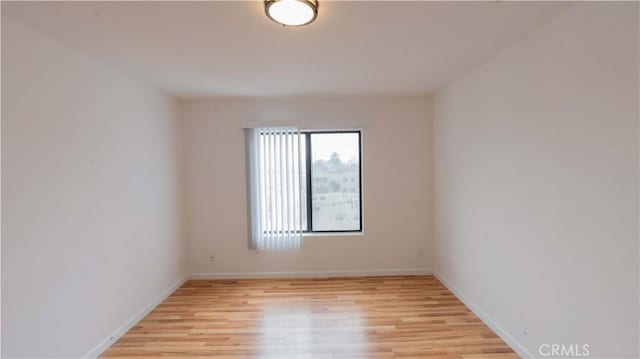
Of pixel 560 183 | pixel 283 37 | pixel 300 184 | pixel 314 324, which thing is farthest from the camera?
pixel 300 184

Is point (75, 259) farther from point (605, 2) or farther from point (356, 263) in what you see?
point (605, 2)

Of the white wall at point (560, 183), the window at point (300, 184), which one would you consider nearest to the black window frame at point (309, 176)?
the window at point (300, 184)

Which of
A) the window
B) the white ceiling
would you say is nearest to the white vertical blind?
the window

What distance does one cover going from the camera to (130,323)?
2941mm

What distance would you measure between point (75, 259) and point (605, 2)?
12.3ft

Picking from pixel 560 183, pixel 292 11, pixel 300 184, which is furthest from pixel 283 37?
pixel 300 184

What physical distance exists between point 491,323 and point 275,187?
2776 mm

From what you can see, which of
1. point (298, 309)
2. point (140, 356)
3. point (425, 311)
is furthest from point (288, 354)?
point (425, 311)

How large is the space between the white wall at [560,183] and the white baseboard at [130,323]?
3.33 meters

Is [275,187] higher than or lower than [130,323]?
higher

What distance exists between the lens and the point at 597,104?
5.70ft

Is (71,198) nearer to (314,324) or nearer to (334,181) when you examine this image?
(314,324)

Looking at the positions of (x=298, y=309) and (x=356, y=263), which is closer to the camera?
(x=298, y=309)

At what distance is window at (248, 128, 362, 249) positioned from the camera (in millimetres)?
4098
